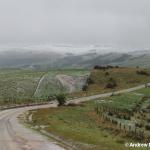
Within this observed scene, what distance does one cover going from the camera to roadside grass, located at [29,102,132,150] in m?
42.4

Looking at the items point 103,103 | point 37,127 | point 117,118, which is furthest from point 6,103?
point 37,127

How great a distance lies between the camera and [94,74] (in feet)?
556

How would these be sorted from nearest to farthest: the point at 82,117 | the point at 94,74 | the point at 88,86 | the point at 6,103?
1. the point at 82,117
2. the point at 6,103
3. the point at 88,86
4. the point at 94,74

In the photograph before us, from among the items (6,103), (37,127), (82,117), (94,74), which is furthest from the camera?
(94,74)

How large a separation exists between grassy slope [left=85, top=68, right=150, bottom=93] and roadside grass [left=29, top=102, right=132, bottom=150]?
245 feet

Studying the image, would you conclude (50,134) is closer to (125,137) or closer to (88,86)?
(125,137)

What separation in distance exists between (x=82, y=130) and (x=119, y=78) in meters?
114

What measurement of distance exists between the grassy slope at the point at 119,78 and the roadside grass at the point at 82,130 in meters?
74.6

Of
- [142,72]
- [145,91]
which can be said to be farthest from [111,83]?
[142,72]

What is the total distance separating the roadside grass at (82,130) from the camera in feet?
139

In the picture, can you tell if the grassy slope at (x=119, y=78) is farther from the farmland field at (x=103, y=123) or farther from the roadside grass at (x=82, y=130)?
the roadside grass at (x=82, y=130)

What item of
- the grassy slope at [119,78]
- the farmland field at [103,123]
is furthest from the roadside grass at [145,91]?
the grassy slope at [119,78]

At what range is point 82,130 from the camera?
54.6 meters

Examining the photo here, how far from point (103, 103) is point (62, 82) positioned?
57865mm
